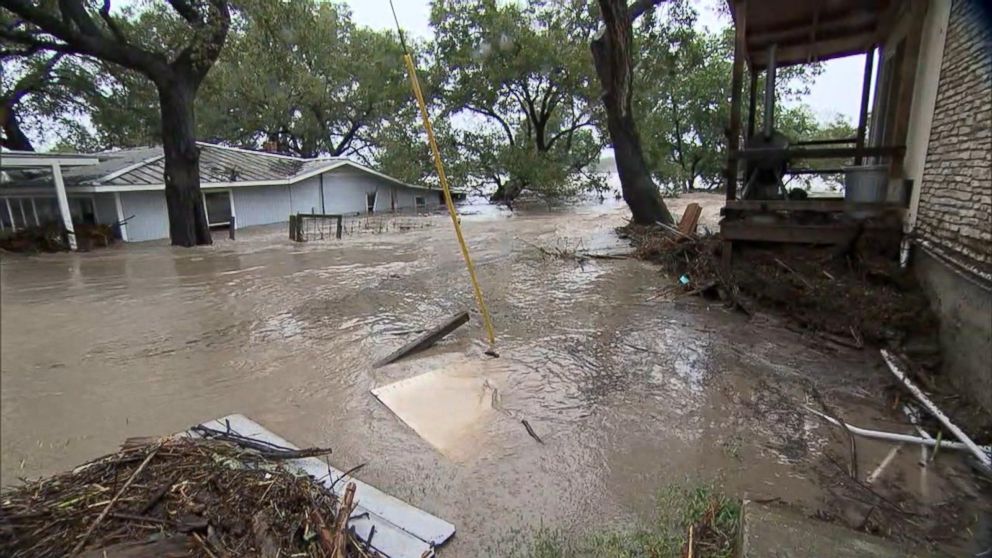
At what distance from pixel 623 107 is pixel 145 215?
13.9m

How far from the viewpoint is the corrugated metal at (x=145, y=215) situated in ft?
46.9

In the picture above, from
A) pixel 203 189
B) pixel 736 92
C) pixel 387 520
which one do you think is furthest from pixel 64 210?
pixel 736 92

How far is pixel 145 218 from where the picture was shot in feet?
48.5

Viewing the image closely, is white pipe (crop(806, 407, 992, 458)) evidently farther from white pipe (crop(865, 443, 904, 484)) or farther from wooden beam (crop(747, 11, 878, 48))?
wooden beam (crop(747, 11, 878, 48))

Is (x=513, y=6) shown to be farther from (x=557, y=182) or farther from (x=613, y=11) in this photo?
(x=613, y=11)

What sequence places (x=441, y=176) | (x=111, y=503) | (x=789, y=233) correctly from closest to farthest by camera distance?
(x=111, y=503) → (x=441, y=176) → (x=789, y=233)

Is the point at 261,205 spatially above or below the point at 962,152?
below

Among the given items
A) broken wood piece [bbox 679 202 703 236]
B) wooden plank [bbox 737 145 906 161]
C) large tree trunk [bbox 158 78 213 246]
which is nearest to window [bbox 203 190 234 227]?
large tree trunk [bbox 158 78 213 246]

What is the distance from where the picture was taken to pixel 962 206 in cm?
411

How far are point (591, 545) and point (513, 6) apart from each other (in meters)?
19.9

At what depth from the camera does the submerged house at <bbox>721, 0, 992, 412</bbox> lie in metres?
3.80

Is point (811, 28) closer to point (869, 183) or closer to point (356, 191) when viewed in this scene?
point (869, 183)

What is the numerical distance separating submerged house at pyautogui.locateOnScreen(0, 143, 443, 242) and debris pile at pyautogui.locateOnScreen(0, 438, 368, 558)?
30.6ft

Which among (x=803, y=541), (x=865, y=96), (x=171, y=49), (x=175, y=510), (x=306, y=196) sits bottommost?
(x=803, y=541)
